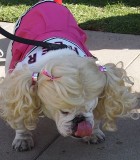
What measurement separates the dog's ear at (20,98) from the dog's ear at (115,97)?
1.49 feet

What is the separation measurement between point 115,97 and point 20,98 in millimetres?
648

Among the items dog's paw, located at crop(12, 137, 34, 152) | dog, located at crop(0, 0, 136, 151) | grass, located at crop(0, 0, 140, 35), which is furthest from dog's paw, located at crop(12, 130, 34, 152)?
grass, located at crop(0, 0, 140, 35)

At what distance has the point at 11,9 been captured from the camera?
24.1 feet

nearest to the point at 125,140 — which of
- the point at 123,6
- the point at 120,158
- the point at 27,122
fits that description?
the point at 120,158

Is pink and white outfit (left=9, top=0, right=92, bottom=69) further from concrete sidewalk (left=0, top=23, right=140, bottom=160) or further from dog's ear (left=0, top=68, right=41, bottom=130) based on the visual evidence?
concrete sidewalk (left=0, top=23, right=140, bottom=160)

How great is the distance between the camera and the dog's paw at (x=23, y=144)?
3.70 meters

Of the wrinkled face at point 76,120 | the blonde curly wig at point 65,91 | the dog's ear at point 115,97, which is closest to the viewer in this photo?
the blonde curly wig at point 65,91

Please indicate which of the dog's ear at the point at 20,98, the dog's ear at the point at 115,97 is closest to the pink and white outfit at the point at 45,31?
the dog's ear at the point at 20,98

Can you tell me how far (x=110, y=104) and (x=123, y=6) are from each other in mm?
4483

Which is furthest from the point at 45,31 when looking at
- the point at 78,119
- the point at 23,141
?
the point at 78,119

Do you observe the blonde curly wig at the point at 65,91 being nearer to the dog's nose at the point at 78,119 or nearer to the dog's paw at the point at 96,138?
the dog's nose at the point at 78,119

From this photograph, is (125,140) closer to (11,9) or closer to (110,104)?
(110,104)

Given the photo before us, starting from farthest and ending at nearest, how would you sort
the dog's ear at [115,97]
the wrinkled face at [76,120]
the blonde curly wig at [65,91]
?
the dog's ear at [115,97] < the wrinkled face at [76,120] < the blonde curly wig at [65,91]

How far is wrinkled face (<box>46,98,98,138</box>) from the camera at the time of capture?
296 centimetres
